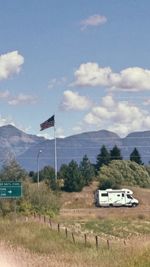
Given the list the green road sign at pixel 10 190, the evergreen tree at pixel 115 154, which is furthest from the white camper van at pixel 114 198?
the green road sign at pixel 10 190

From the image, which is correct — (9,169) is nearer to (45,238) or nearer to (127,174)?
(45,238)

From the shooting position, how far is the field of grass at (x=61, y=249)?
20.6m

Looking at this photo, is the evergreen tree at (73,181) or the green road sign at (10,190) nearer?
the green road sign at (10,190)

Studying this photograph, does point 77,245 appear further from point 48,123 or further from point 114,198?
point 48,123

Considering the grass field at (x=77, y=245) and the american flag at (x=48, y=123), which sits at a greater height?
the american flag at (x=48, y=123)

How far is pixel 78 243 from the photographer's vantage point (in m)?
33.0

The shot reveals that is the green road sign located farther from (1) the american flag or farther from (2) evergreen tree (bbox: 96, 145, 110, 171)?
(2) evergreen tree (bbox: 96, 145, 110, 171)

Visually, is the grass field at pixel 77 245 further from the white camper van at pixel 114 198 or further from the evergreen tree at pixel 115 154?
the evergreen tree at pixel 115 154

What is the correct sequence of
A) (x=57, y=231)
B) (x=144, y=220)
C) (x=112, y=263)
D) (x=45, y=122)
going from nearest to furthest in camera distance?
(x=112, y=263) → (x=57, y=231) → (x=144, y=220) → (x=45, y=122)

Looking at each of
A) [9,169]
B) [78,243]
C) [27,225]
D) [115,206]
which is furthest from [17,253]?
[115,206]

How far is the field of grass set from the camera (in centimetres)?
2056

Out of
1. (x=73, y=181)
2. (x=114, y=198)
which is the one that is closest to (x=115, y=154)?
(x=73, y=181)

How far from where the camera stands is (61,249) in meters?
29.7

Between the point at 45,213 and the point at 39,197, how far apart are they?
1.91m
